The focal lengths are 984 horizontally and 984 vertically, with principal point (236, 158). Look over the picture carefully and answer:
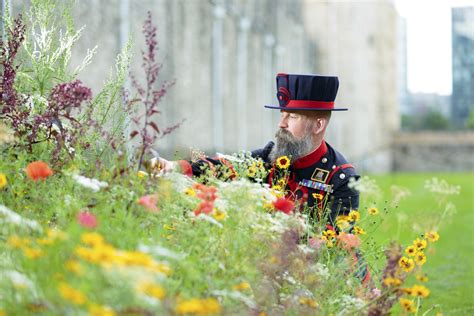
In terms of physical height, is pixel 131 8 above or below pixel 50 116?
above

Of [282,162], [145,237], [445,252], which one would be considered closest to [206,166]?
[282,162]

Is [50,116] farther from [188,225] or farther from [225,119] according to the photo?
[225,119]

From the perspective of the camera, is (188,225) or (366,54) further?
(366,54)

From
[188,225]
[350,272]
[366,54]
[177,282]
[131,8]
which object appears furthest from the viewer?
[366,54]

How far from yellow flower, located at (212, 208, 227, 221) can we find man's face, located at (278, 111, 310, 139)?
47.3 inches

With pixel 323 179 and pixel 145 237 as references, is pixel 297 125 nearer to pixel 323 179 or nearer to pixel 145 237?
pixel 323 179

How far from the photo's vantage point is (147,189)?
2723 mm

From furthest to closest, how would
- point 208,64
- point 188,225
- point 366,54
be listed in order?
point 366,54
point 208,64
point 188,225

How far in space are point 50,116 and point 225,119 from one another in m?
10.9

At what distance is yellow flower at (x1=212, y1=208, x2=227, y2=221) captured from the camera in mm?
2473

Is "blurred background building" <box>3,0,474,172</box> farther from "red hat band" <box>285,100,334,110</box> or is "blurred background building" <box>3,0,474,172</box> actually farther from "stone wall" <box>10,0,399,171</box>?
"red hat band" <box>285,100,334,110</box>

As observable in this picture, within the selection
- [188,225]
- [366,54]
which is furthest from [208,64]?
[366,54]

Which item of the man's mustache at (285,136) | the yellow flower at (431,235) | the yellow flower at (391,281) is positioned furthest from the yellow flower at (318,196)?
the yellow flower at (391,281)

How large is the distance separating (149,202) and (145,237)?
0.12 meters
